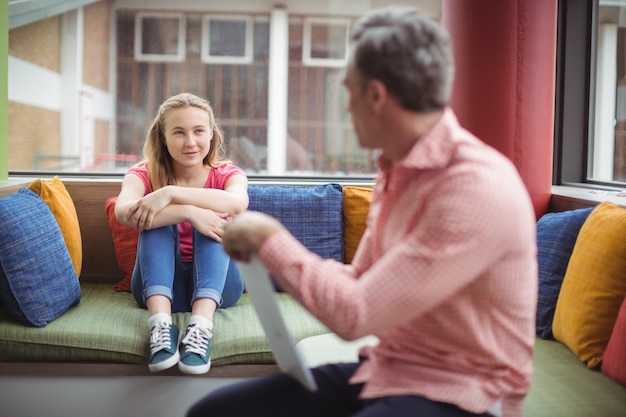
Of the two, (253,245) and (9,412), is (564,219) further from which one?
(9,412)

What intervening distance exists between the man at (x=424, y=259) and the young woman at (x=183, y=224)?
1.09 meters

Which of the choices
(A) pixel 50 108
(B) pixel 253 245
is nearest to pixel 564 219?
(B) pixel 253 245

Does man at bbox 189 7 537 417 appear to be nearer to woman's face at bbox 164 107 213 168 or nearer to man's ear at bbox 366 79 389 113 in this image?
man's ear at bbox 366 79 389 113

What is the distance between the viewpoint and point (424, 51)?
1.10 meters

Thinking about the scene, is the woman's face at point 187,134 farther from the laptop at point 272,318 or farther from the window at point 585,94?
the window at point 585,94

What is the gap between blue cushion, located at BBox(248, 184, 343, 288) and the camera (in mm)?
3047

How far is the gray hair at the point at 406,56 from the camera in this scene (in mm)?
1097

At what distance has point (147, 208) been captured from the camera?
8.43 ft

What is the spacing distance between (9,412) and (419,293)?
1.83 m

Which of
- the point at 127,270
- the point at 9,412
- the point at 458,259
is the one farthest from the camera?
the point at 127,270

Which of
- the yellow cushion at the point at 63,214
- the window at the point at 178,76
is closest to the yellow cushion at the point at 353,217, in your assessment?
the window at the point at 178,76

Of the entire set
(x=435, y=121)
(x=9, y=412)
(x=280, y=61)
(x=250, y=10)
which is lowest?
(x=9, y=412)

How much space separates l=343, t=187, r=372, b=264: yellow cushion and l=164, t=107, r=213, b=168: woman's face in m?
0.68

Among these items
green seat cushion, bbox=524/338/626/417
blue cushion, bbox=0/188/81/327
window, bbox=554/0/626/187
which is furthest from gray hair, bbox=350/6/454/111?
window, bbox=554/0/626/187
